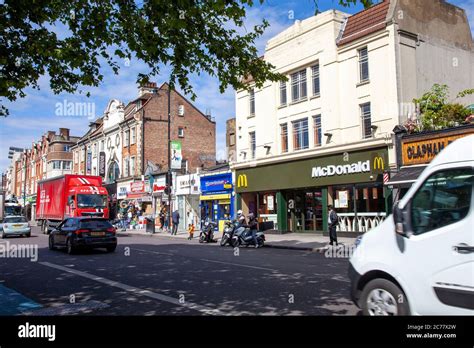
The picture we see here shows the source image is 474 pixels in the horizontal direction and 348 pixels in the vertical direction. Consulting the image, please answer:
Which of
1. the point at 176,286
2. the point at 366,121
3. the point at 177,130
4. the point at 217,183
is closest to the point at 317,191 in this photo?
the point at 366,121

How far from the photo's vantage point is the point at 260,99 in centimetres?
2867

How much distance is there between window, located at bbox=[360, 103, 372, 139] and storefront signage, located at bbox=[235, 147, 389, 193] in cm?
109

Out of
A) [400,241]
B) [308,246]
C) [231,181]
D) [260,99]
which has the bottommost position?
[308,246]

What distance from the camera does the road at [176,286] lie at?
6910 mm

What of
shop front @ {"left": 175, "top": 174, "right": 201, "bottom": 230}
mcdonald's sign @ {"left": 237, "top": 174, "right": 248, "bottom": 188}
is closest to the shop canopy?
mcdonald's sign @ {"left": 237, "top": 174, "right": 248, "bottom": 188}

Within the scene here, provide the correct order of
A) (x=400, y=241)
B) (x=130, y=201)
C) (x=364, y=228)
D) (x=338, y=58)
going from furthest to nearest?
(x=130, y=201) < (x=338, y=58) < (x=364, y=228) < (x=400, y=241)

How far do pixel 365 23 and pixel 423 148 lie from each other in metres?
7.92

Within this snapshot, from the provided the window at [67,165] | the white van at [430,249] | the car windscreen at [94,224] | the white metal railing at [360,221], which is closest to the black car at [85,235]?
the car windscreen at [94,224]

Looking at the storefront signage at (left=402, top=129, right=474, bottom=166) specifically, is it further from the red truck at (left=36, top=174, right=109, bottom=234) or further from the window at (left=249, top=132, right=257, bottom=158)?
the red truck at (left=36, top=174, right=109, bottom=234)

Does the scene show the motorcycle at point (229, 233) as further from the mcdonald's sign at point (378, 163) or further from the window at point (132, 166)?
the window at point (132, 166)

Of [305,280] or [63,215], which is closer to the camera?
[305,280]

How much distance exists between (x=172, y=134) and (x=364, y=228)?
28192 millimetres
